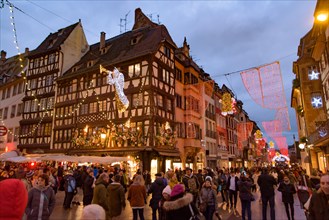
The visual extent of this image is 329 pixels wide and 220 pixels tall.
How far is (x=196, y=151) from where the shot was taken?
30156 millimetres

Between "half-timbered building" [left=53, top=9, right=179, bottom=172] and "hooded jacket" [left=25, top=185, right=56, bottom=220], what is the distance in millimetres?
17318

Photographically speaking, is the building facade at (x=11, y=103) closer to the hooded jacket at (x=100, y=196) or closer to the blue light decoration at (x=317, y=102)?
the hooded jacket at (x=100, y=196)

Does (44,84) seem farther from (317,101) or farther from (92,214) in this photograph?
(92,214)

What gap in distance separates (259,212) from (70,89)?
24.5 m

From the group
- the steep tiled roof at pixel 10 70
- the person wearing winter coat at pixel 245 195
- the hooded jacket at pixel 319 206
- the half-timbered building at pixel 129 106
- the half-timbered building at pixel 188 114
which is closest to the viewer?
the hooded jacket at pixel 319 206

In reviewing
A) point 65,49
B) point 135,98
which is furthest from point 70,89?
point 135,98

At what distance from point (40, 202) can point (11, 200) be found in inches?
63.0

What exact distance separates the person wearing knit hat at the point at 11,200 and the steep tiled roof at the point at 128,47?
847 inches

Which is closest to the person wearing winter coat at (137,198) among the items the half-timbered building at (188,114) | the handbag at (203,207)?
the handbag at (203,207)

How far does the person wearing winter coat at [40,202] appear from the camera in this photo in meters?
5.15

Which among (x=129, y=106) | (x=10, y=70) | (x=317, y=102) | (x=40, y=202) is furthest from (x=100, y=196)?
(x=10, y=70)

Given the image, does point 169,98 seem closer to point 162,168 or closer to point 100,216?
point 162,168

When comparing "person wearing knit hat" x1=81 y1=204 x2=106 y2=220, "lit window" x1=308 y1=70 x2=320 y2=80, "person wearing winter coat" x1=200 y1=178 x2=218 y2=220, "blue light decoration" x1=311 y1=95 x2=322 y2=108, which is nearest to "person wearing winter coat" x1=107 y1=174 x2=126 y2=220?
"person wearing winter coat" x1=200 y1=178 x2=218 y2=220

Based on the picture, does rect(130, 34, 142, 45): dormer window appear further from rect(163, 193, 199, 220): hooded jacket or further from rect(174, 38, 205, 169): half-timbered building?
rect(163, 193, 199, 220): hooded jacket
